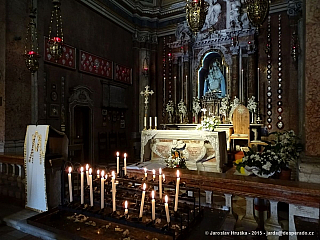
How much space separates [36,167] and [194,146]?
4759 millimetres

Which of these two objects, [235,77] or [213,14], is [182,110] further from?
[213,14]

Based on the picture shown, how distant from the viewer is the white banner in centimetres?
299

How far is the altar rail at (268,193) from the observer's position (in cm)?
181

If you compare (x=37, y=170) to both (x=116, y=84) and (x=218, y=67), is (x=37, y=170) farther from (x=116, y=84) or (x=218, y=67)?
(x=218, y=67)

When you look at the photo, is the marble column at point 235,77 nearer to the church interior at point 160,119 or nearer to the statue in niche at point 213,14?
the church interior at point 160,119

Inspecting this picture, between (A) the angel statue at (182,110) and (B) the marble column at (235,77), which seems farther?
(A) the angel statue at (182,110)

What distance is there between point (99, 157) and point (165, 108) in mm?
4342

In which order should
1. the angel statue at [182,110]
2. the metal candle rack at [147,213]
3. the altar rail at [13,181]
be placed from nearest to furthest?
1. the metal candle rack at [147,213]
2. the altar rail at [13,181]
3. the angel statue at [182,110]

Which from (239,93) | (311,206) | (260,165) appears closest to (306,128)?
(260,165)

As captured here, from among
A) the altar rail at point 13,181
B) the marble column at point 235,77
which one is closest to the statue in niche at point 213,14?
the marble column at point 235,77

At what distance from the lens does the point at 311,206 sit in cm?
178

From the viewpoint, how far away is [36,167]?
122 inches

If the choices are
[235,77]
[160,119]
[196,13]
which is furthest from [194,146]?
[160,119]

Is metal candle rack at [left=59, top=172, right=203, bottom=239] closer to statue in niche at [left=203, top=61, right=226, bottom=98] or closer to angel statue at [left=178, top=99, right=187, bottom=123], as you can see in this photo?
angel statue at [left=178, top=99, right=187, bottom=123]
